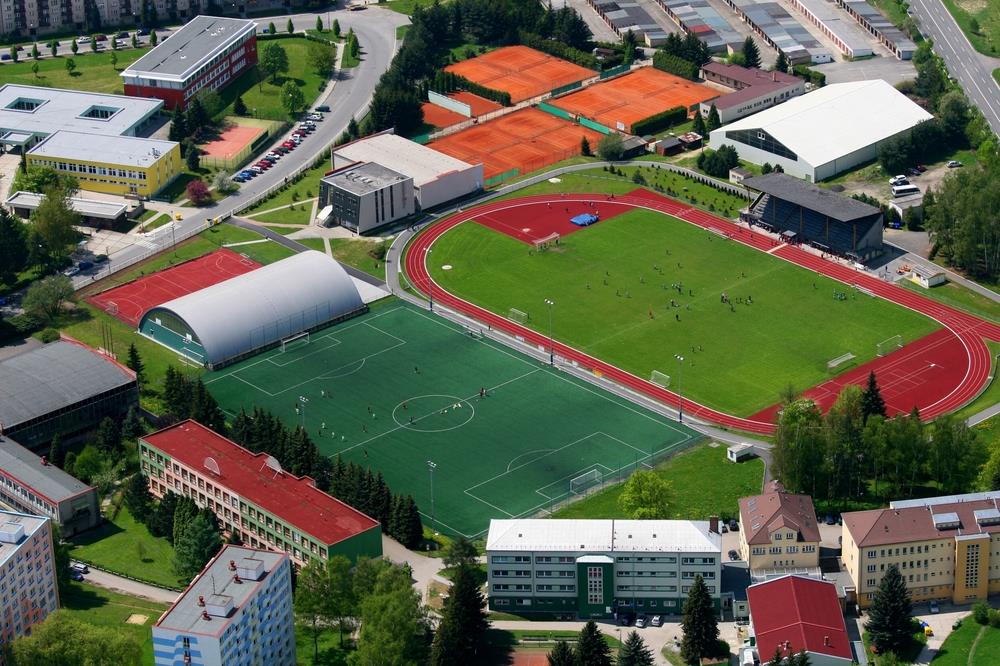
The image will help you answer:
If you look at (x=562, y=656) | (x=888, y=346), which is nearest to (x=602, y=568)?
(x=562, y=656)

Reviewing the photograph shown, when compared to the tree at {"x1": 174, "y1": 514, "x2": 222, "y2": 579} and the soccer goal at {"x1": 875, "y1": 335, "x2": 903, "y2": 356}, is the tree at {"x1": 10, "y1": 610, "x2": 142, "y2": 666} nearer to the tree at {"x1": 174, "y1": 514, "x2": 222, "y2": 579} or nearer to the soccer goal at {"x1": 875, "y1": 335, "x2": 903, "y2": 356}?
the tree at {"x1": 174, "y1": 514, "x2": 222, "y2": 579}

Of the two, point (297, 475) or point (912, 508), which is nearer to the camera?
point (912, 508)

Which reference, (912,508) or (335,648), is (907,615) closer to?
(912,508)

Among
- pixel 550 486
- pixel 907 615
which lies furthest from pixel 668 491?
pixel 907 615

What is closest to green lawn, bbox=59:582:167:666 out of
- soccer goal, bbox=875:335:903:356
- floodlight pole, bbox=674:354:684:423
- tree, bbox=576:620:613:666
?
tree, bbox=576:620:613:666

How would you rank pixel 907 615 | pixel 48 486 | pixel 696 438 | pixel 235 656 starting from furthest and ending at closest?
pixel 696 438, pixel 48 486, pixel 907 615, pixel 235 656

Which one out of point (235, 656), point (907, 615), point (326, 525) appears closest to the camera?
point (235, 656)
